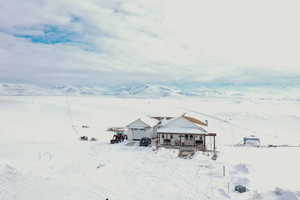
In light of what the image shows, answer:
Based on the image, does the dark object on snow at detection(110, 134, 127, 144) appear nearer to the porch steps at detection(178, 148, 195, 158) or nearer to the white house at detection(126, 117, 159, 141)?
the white house at detection(126, 117, 159, 141)

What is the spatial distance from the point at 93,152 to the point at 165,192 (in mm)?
14696

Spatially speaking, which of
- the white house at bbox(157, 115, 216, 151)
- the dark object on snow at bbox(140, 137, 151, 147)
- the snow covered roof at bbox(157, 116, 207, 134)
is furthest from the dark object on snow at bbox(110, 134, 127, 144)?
the snow covered roof at bbox(157, 116, 207, 134)

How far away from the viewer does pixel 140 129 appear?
34562 millimetres

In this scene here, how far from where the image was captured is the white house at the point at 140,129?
113 feet

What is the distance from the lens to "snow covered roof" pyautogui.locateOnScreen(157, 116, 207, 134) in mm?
30139

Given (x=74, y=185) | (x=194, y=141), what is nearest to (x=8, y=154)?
(x=74, y=185)

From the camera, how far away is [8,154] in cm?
2516

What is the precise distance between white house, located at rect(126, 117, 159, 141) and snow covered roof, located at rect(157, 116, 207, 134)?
11.1 ft

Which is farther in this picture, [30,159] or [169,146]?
[169,146]

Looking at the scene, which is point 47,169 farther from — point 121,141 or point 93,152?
point 121,141

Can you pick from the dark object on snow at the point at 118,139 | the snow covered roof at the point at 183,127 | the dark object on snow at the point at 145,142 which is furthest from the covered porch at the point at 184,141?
the dark object on snow at the point at 118,139

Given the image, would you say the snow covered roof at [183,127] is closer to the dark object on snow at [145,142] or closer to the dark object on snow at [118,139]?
the dark object on snow at [145,142]

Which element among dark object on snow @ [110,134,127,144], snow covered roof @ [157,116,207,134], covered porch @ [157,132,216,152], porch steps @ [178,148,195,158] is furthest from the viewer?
dark object on snow @ [110,134,127,144]

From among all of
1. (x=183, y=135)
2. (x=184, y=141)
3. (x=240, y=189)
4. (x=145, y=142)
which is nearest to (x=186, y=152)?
(x=184, y=141)
